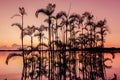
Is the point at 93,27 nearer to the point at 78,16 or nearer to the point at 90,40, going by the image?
the point at 90,40

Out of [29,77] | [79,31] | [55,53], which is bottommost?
[29,77]

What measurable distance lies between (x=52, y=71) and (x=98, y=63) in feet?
16.4

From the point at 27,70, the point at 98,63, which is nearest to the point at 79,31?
the point at 98,63

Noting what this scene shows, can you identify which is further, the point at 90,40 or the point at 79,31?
the point at 90,40

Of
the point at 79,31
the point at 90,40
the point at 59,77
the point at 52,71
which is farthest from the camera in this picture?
the point at 90,40

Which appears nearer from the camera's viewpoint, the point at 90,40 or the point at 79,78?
the point at 79,78

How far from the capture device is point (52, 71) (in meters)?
24.4

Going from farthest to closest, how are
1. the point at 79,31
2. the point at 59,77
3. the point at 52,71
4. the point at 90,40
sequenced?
the point at 90,40 < the point at 79,31 < the point at 52,71 < the point at 59,77

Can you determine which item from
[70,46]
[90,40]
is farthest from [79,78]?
[90,40]

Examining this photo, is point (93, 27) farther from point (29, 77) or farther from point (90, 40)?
point (29, 77)

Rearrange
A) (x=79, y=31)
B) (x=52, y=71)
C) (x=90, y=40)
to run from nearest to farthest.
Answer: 1. (x=52, y=71)
2. (x=79, y=31)
3. (x=90, y=40)

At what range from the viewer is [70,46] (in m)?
26.7

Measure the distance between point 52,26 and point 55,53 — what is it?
2450mm

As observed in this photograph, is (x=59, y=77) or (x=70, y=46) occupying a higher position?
(x=70, y=46)
